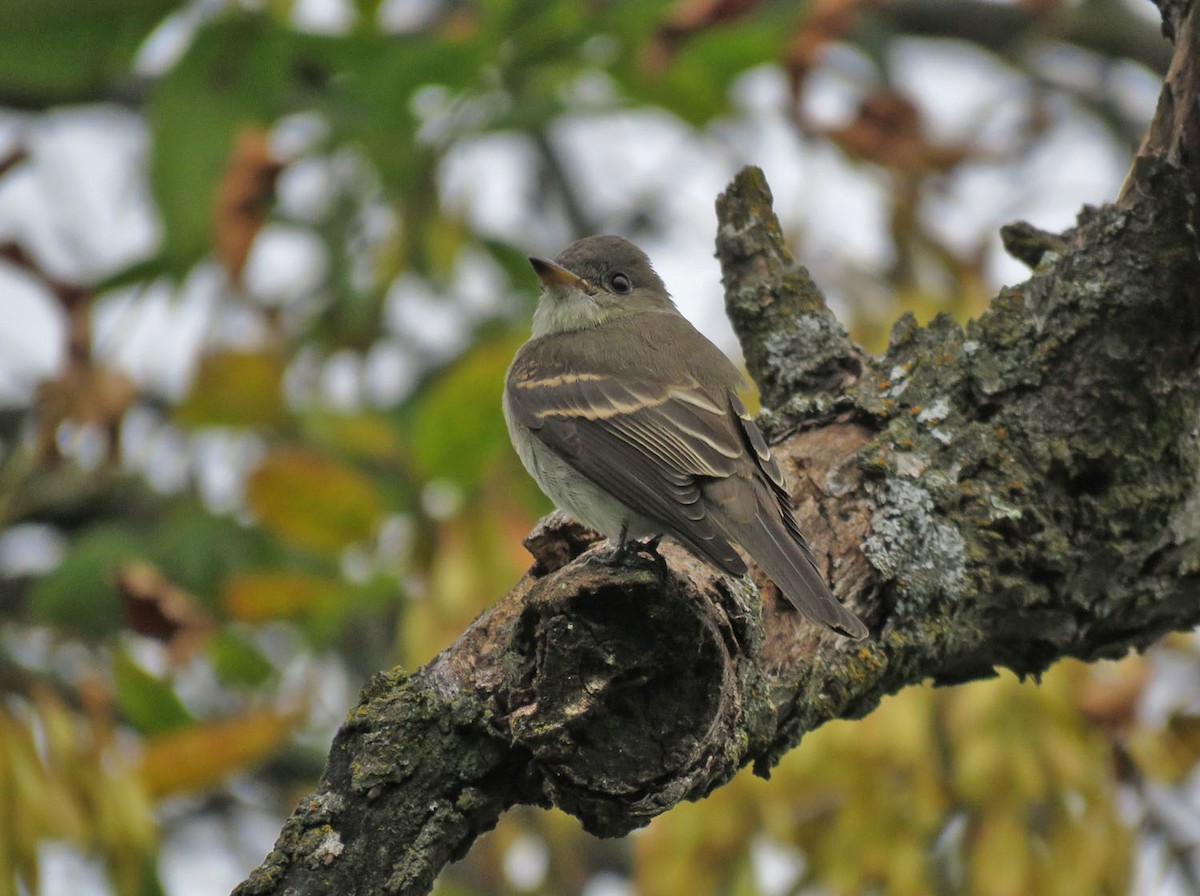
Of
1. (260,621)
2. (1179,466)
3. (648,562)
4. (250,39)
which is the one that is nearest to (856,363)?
(1179,466)

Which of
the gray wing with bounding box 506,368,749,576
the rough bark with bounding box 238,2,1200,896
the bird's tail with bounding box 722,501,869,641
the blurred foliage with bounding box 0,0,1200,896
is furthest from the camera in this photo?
the blurred foliage with bounding box 0,0,1200,896

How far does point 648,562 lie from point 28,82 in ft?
13.2

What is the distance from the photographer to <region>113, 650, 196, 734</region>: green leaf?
5.41 metres

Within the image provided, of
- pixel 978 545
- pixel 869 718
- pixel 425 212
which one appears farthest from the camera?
pixel 425 212

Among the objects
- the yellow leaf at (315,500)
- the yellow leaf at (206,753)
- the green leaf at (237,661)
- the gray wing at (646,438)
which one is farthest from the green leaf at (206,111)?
the yellow leaf at (206,753)

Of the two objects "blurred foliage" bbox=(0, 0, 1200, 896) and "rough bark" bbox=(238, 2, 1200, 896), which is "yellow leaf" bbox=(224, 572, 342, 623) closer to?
"blurred foliage" bbox=(0, 0, 1200, 896)

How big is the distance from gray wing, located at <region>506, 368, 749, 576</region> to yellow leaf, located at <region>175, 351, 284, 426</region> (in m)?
1.28

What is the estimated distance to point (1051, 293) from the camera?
12.6 ft

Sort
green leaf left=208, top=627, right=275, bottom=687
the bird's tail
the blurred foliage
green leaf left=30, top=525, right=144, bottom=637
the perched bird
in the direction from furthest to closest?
1. green leaf left=208, top=627, right=275, bottom=687
2. green leaf left=30, top=525, right=144, bottom=637
3. the blurred foliage
4. the perched bird
5. the bird's tail

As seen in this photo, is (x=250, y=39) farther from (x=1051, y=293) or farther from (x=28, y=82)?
(x=1051, y=293)

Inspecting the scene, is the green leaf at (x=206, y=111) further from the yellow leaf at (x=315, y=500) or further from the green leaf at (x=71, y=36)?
the yellow leaf at (x=315, y=500)

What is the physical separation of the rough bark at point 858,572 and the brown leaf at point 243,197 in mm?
1962

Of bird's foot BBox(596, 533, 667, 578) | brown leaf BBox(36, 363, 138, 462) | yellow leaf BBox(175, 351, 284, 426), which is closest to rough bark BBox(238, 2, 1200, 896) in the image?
bird's foot BBox(596, 533, 667, 578)

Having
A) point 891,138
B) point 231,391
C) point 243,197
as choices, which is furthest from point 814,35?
point 231,391
